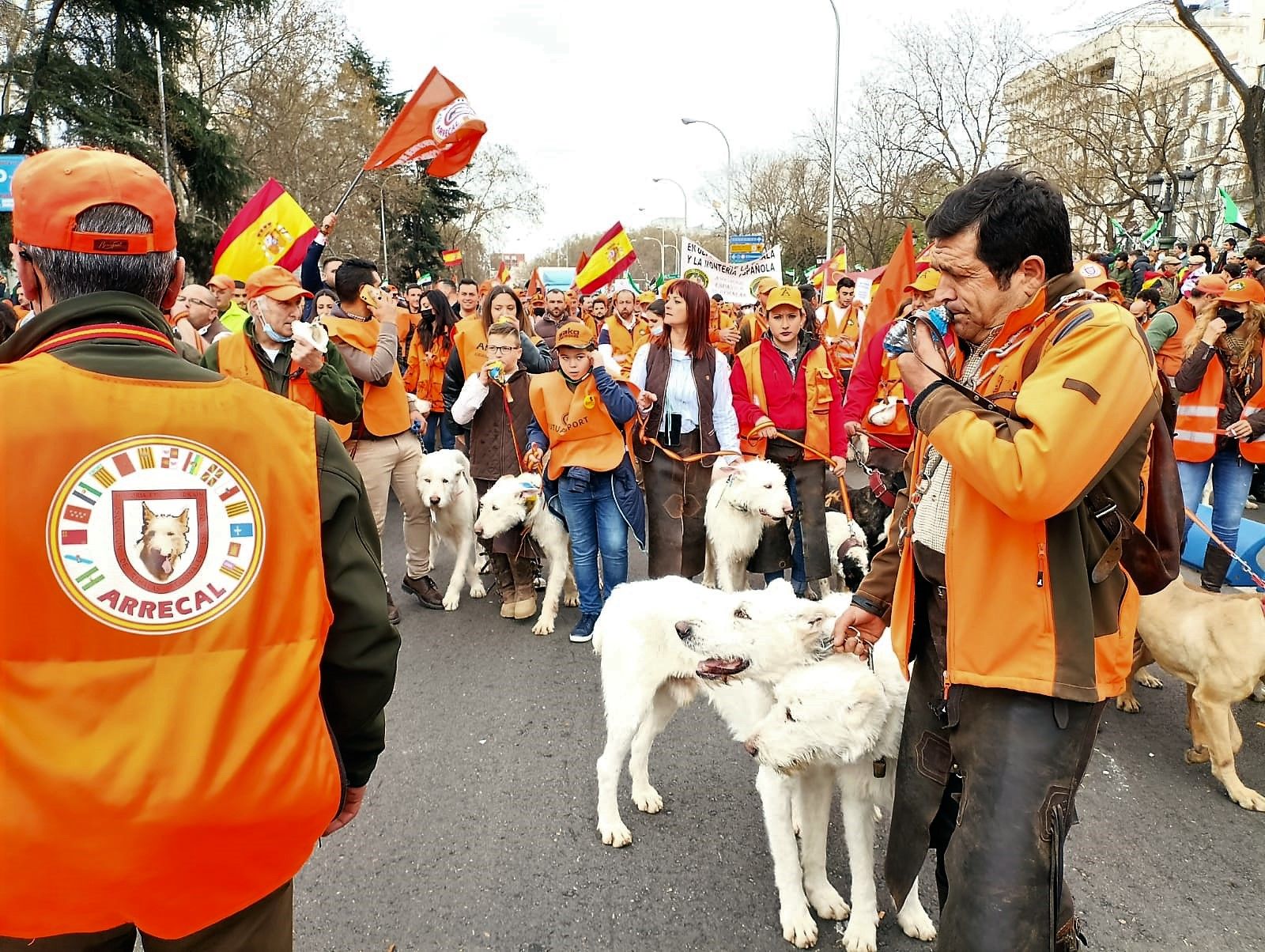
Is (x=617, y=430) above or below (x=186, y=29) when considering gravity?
below

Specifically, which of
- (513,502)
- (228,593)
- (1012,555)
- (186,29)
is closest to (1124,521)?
(1012,555)

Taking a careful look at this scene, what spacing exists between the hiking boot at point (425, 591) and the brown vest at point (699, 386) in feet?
7.94

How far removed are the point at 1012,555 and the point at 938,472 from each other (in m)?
0.39

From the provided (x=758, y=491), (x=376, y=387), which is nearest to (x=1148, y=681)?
(x=758, y=491)

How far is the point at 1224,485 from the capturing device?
5996 mm

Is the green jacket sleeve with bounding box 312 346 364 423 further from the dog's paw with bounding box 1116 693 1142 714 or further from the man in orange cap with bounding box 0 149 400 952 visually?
the dog's paw with bounding box 1116 693 1142 714

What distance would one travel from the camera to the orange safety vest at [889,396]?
5699 mm

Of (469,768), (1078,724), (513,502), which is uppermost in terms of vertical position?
(1078,724)

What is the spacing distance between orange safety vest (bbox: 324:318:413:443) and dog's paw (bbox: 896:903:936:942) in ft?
15.0

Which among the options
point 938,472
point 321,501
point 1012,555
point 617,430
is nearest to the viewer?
point 321,501

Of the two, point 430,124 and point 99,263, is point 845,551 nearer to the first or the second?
point 99,263

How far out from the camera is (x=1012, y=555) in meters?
1.82

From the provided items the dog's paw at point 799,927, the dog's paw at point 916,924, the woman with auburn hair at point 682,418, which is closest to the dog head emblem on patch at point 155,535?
the dog's paw at point 799,927

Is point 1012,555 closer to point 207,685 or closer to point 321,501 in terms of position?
point 321,501
